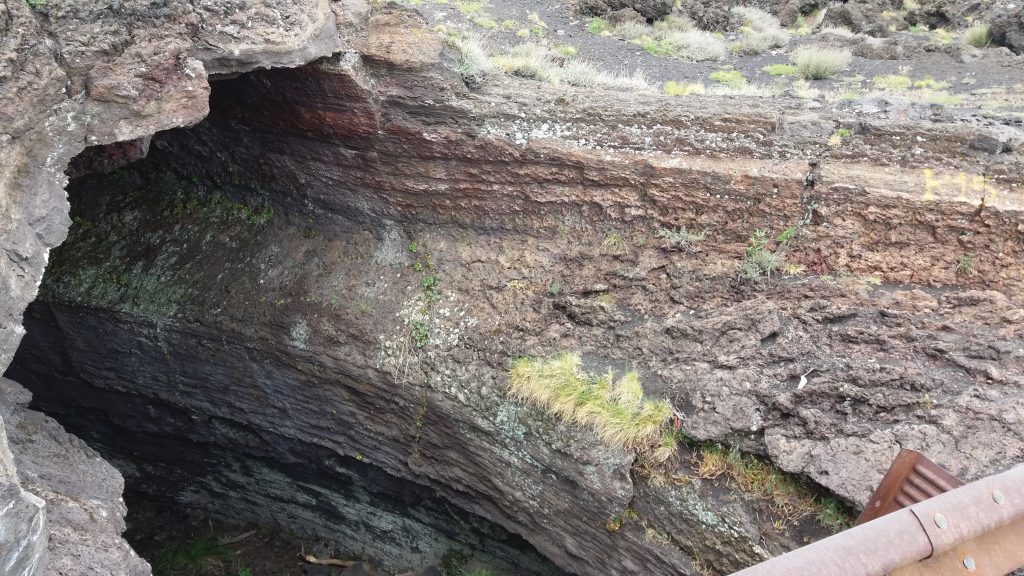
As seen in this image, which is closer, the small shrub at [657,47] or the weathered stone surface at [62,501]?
the weathered stone surface at [62,501]

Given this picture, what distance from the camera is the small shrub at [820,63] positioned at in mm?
9930

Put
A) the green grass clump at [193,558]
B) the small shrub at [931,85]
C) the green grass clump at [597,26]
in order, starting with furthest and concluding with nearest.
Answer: the green grass clump at [597,26]
the small shrub at [931,85]
the green grass clump at [193,558]

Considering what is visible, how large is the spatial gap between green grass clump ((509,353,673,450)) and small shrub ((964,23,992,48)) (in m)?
10.3

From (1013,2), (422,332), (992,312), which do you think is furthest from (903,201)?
(1013,2)

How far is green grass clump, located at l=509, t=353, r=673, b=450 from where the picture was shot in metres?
4.16

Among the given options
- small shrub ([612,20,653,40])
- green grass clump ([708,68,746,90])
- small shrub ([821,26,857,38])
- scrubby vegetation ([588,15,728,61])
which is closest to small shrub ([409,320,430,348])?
green grass clump ([708,68,746,90])

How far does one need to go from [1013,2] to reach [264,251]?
41.8ft

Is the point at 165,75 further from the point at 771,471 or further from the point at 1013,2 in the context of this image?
the point at 1013,2

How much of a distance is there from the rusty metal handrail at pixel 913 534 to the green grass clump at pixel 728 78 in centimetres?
823

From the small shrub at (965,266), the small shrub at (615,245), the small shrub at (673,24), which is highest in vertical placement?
the small shrub at (673,24)

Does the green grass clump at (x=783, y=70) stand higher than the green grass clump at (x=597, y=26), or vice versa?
the green grass clump at (x=597, y=26)

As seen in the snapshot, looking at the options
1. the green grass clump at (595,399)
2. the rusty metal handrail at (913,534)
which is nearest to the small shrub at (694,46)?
the green grass clump at (595,399)

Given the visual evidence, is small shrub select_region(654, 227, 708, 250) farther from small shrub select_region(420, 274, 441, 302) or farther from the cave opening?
the cave opening

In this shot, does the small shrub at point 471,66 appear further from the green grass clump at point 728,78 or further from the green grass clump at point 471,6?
the green grass clump at point 471,6
